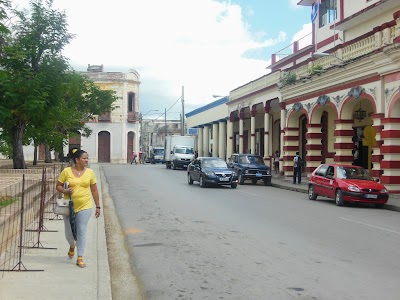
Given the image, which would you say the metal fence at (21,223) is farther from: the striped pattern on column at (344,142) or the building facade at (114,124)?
the building facade at (114,124)

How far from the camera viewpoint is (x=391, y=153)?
20.8 m

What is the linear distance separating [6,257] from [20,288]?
1.87m

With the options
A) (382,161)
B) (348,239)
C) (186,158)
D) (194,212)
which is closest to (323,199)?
(382,161)

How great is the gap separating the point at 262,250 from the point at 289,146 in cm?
2398

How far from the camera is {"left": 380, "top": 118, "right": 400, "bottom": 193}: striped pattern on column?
20.6 metres

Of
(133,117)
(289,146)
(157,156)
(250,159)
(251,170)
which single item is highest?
(133,117)

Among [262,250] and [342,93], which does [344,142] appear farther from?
[262,250]

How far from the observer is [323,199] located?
830 inches

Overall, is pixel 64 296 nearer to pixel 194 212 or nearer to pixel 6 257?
pixel 6 257

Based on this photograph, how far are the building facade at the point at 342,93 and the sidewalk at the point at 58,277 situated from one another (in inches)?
609

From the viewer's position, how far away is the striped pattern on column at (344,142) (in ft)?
82.4

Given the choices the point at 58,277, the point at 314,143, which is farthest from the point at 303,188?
the point at 58,277

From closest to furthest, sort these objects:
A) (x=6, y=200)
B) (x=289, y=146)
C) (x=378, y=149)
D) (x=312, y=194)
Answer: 1. (x=6, y=200)
2. (x=312, y=194)
3. (x=378, y=149)
4. (x=289, y=146)

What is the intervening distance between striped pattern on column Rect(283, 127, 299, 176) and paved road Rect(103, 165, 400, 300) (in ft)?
51.7
